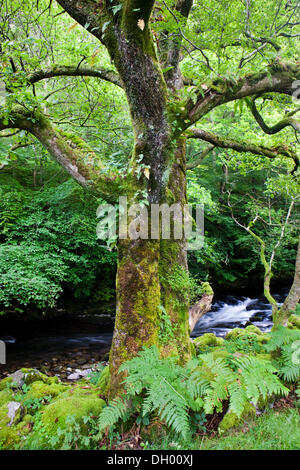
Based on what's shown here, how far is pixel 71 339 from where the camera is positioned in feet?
26.7

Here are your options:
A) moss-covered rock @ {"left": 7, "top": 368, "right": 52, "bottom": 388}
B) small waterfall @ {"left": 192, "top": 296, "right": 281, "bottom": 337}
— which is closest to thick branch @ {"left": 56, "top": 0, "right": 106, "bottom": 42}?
moss-covered rock @ {"left": 7, "top": 368, "right": 52, "bottom": 388}

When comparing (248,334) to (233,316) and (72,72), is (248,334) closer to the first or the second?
(233,316)

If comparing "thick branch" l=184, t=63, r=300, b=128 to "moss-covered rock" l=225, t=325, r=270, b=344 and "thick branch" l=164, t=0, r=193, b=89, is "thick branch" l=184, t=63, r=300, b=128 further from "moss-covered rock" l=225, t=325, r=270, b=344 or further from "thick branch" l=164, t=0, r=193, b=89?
"moss-covered rock" l=225, t=325, r=270, b=344

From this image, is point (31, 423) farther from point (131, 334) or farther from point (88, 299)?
point (88, 299)

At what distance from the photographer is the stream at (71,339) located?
645 cm

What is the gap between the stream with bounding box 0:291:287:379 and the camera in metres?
6.45

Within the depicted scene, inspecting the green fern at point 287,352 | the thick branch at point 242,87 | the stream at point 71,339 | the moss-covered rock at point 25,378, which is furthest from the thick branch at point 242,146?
the stream at point 71,339

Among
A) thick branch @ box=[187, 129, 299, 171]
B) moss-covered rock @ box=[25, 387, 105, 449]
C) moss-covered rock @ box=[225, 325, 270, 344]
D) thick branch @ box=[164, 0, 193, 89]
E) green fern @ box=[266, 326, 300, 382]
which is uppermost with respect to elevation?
thick branch @ box=[164, 0, 193, 89]

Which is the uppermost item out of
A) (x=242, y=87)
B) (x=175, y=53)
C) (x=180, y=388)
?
(x=175, y=53)

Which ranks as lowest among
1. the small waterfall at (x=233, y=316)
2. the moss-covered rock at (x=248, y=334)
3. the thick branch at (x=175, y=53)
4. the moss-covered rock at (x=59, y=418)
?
the small waterfall at (x=233, y=316)

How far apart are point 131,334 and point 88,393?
1.09m

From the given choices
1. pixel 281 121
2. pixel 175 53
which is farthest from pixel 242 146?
pixel 175 53

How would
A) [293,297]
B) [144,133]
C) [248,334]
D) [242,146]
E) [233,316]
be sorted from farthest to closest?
[233,316] → [248,334] → [293,297] → [242,146] → [144,133]

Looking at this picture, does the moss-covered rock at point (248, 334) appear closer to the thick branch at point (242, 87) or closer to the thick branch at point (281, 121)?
the thick branch at point (281, 121)
